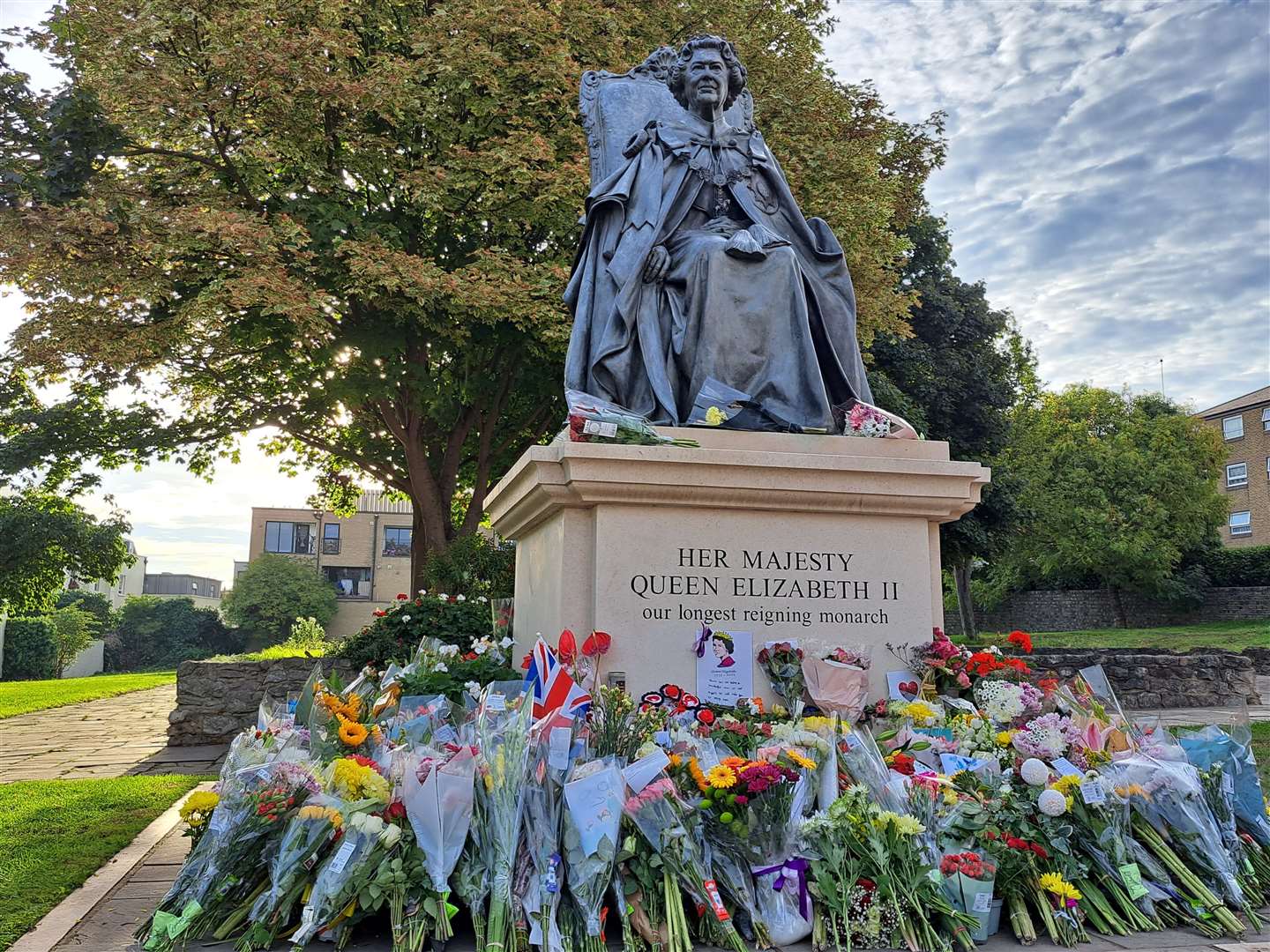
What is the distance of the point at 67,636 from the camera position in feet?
99.5

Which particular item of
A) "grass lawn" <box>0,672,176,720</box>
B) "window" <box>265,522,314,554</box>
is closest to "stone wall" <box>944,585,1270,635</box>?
"grass lawn" <box>0,672,176,720</box>

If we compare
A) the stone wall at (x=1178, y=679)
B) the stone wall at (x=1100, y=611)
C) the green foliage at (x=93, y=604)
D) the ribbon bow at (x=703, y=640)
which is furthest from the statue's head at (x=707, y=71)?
the green foliage at (x=93, y=604)

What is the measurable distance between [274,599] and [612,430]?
34756 millimetres

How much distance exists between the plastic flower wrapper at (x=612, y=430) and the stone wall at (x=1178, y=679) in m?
9.76

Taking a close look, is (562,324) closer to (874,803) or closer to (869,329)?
(869,329)

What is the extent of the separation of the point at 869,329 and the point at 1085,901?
11120mm

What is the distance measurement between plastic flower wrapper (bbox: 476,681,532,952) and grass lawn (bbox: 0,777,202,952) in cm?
150

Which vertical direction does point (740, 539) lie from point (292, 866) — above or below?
above

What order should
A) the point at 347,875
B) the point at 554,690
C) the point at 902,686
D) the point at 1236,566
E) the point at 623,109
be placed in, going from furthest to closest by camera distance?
the point at 1236,566, the point at 623,109, the point at 902,686, the point at 554,690, the point at 347,875

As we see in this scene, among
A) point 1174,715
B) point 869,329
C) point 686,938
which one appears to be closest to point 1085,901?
point 686,938

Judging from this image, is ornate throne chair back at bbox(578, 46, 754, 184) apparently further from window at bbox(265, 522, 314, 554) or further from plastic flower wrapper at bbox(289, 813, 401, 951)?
window at bbox(265, 522, 314, 554)

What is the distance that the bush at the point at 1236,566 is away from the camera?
30.6 meters

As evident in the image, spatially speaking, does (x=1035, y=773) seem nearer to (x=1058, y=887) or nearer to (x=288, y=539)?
(x=1058, y=887)

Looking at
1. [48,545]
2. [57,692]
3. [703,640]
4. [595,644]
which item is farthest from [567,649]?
[57,692]
